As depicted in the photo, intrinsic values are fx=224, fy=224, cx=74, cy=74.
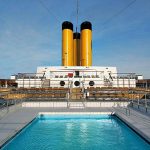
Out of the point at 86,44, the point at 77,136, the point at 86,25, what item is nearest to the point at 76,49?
the point at 86,44

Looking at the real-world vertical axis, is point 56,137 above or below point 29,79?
below

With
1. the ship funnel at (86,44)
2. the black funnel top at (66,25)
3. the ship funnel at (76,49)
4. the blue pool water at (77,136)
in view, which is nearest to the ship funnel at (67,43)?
the black funnel top at (66,25)

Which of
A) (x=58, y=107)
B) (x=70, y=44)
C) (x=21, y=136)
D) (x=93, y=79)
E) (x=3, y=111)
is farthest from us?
(x=70, y=44)

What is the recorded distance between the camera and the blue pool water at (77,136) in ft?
16.6

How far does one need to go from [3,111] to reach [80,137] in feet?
11.5

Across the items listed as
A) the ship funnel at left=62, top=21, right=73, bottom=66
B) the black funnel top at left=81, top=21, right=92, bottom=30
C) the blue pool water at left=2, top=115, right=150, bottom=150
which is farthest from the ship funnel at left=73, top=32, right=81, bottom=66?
the blue pool water at left=2, top=115, right=150, bottom=150

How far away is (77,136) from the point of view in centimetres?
607

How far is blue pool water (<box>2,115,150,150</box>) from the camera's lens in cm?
506

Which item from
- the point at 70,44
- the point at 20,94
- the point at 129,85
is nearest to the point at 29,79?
the point at 20,94

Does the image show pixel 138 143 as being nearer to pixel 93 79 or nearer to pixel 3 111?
pixel 3 111

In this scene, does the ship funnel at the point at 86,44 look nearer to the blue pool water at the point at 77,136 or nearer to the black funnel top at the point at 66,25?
the black funnel top at the point at 66,25

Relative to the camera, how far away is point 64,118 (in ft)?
28.8

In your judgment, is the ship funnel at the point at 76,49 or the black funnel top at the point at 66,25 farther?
the ship funnel at the point at 76,49

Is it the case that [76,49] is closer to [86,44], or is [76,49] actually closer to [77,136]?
[86,44]
